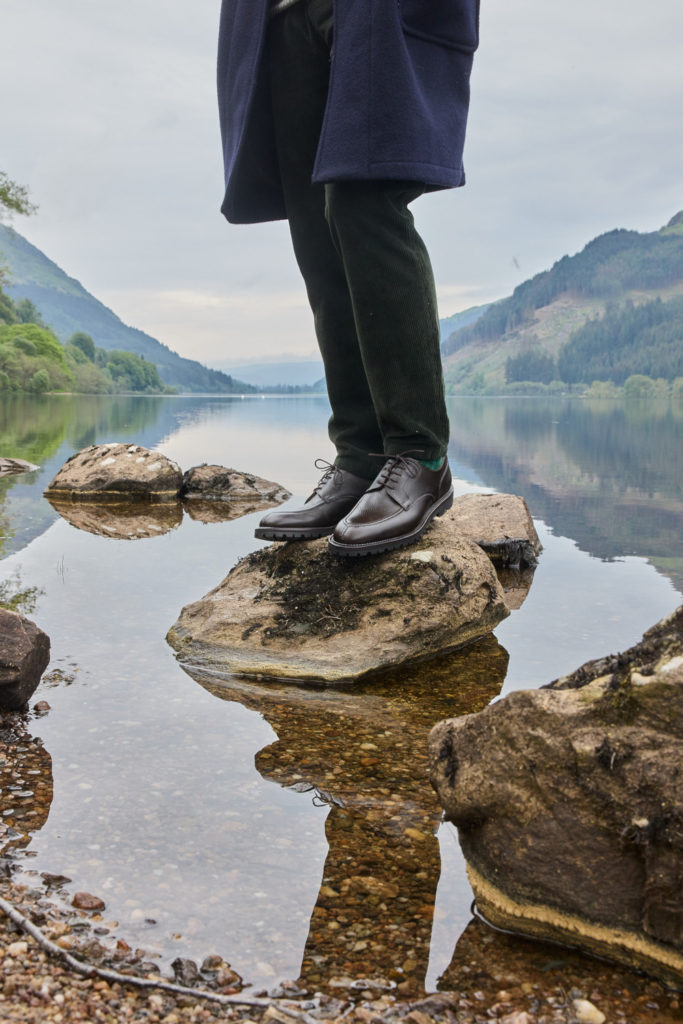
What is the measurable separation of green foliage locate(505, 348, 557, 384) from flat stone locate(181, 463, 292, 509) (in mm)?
135323

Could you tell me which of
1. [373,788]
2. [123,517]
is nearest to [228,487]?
[123,517]

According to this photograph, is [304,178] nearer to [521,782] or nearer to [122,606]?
[122,606]

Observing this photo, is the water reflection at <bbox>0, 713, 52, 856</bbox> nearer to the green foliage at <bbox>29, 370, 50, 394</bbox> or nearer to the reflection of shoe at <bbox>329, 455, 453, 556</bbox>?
the reflection of shoe at <bbox>329, 455, 453, 556</bbox>

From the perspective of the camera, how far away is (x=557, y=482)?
941cm

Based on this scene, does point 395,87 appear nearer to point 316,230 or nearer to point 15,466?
point 316,230

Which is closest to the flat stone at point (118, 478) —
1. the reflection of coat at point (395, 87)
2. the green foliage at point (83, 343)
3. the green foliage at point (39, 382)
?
the reflection of coat at point (395, 87)

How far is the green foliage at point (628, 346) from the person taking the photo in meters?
134

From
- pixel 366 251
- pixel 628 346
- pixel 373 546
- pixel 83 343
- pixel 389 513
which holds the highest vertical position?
pixel 628 346

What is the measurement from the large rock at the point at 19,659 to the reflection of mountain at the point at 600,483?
128 inches

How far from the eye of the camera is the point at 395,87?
283 cm

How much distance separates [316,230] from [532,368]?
150451 millimetres

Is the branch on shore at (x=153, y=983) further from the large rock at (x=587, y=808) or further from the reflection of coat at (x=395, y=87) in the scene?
the reflection of coat at (x=395, y=87)

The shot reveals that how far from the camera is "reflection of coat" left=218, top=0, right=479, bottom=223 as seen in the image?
2828mm

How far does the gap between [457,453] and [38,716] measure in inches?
440
